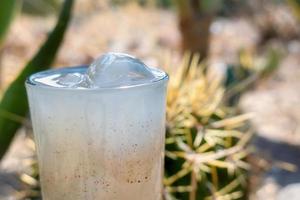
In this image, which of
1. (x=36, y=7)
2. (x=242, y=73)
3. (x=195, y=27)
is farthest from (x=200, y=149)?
(x=36, y=7)

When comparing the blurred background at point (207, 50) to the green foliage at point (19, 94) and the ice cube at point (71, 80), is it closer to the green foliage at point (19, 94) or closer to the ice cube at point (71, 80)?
the green foliage at point (19, 94)

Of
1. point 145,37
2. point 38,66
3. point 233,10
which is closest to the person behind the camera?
point 38,66

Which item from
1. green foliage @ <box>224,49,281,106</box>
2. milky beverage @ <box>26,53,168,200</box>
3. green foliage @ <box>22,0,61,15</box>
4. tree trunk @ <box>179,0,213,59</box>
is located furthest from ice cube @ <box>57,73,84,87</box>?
green foliage @ <box>22,0,61,15</box>

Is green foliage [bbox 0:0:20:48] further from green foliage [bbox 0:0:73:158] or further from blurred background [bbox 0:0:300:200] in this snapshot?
green foliage [bbox 0:0:73:158]

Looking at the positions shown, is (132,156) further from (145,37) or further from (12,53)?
(145,37)

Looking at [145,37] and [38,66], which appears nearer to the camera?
[38,66]

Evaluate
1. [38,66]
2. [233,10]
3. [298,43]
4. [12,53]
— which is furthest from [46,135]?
[233,10]
